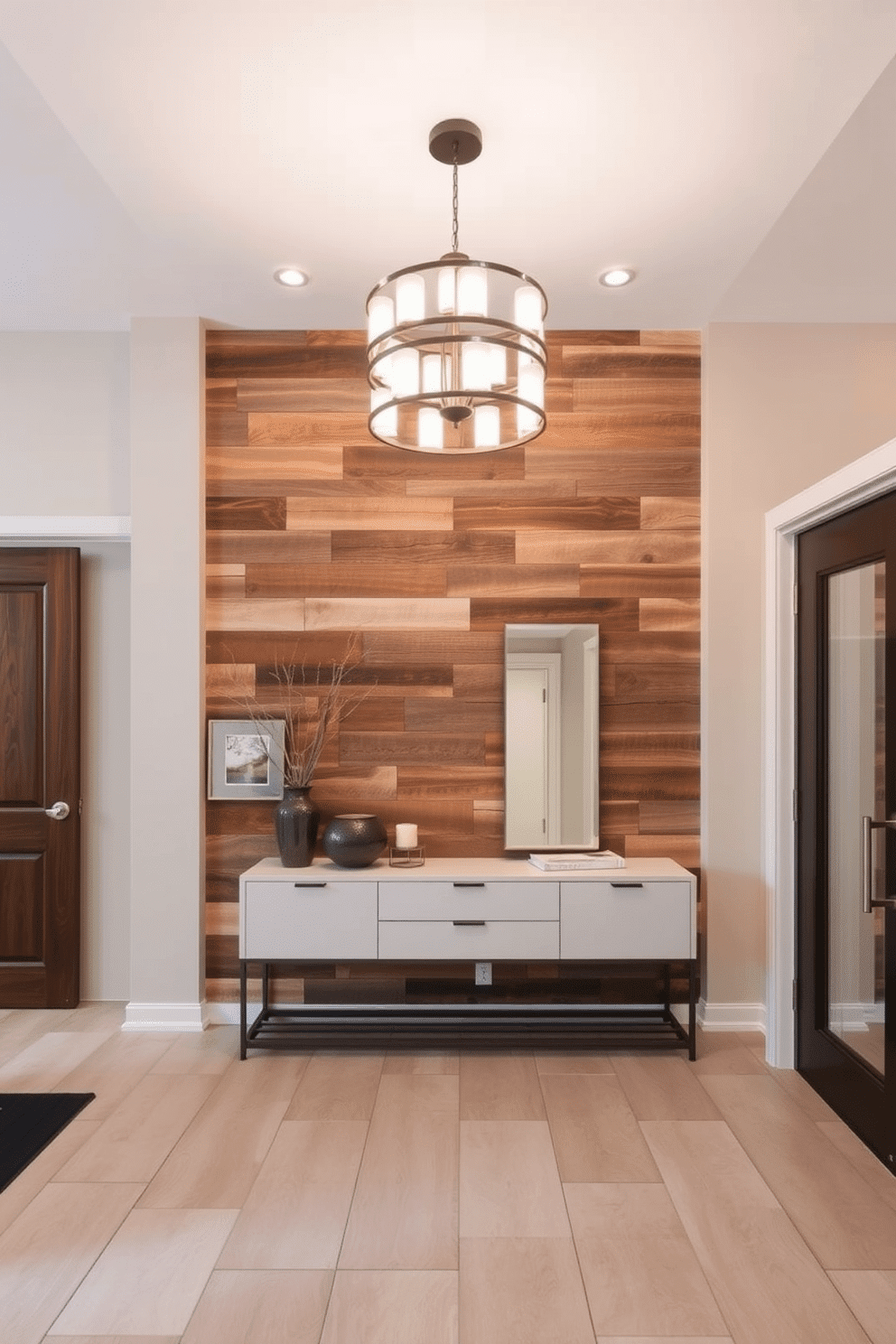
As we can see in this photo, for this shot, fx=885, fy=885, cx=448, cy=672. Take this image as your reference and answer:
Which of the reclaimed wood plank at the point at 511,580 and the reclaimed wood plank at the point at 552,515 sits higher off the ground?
the reclaimed wood plank at the point at 552,515

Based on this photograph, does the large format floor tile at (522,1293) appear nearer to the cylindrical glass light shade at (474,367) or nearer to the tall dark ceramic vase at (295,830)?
the tall dark ceramic vase at (295,830)

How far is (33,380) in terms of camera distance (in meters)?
3.87

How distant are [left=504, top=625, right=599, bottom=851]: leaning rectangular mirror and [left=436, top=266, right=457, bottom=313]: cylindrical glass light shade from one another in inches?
71.7

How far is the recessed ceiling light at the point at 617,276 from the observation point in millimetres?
3227

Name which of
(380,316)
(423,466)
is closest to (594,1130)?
(380,316)

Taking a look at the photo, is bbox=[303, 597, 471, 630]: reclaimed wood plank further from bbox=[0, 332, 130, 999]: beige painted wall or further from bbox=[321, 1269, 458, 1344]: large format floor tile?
bbox=[321, 1269, 458, 1344]: large format floor tile

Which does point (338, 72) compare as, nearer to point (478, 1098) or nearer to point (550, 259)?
point (550, 259)

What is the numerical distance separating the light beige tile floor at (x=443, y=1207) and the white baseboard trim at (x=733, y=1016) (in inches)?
10.4

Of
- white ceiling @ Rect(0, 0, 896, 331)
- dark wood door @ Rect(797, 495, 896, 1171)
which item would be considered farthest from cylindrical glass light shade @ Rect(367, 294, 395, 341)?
dark wood door @ Rect(797, 495, 896, 1171)

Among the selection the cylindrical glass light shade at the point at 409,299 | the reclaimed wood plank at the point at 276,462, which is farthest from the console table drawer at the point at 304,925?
the cylindrical glass light shade at the point at 409,299

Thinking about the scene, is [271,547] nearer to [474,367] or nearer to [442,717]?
[442,717]

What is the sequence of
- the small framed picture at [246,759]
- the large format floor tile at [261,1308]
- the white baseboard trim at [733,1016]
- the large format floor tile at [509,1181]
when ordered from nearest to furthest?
the large format floor tile at [261,1308] → the large format floor tile at [509,1181] → the white baseboard trim at [733,1016] → the small framed picture at [246,759]

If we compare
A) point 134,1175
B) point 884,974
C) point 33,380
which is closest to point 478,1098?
point 134,1175

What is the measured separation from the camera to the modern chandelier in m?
2.02
